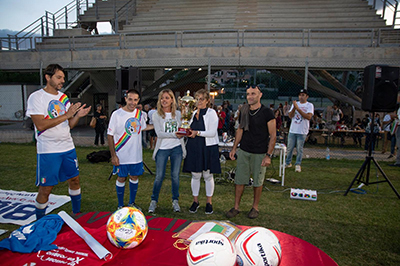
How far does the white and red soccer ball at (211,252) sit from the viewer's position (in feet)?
5.11

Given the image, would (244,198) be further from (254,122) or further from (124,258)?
(124,258)

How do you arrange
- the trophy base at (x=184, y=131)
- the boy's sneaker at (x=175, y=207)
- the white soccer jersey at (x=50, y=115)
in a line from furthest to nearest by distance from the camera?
the boy's sneaker at (x=175, y=207) < the trophy base at (x=184, y=131) < the white soccer jersey at (x=50, y=115)

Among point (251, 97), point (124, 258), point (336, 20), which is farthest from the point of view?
point (336, 20)

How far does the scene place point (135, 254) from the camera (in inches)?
75.7

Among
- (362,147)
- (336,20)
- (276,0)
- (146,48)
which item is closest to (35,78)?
(146,48)

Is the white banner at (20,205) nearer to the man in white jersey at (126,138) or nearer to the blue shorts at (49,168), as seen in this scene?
the blue shorts at (49,168)

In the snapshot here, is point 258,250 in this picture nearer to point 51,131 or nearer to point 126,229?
point 126,229

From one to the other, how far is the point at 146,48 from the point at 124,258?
12.1 m

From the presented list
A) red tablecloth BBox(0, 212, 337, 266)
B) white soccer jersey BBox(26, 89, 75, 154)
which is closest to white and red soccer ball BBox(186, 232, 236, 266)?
red tablecloth BBox(0, 212, 337, 266)

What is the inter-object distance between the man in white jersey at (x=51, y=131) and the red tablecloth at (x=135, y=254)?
115 cm

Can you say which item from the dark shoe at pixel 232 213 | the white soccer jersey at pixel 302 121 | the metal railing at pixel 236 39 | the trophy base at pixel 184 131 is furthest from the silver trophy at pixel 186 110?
the metal railing at pixel 236 39

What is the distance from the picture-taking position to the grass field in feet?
10.6

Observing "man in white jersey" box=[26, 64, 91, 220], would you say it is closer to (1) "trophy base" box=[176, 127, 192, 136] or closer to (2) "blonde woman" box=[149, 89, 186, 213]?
(2) "blonde woman" box=[149, 89, 186, 213]

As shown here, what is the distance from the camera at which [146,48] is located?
12.7m
